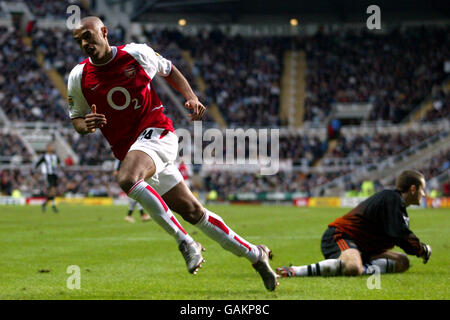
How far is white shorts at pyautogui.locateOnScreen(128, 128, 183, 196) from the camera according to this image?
22.5 ft

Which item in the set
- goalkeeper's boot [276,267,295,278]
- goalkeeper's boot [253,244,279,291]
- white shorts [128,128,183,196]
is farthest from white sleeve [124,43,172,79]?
goalkeeper's boot [276,267,295,278]

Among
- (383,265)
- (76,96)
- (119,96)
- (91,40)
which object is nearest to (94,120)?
(119,96)

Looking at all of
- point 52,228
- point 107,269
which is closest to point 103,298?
point 107,269

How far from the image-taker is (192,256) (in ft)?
21.4

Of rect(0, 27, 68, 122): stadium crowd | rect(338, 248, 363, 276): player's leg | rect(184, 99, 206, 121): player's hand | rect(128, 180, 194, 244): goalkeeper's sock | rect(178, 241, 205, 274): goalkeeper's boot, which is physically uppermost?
rect(0, 27, 68, 122): stadium crowd

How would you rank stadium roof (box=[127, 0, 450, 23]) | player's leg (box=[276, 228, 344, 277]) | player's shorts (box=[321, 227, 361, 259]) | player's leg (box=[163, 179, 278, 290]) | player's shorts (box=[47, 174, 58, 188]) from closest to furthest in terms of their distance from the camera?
player's leg (box=[163, 179, 278, 290]), player's leg (box=[276, 228, 344, 277]), player's shorts (box=[321, 227, 361, 259]), player's shorts (box=[47, 174, 58, 188]), stadium roof (box=[127, 0, 450, 23])

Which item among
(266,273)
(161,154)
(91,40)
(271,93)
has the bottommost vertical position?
(266,273)

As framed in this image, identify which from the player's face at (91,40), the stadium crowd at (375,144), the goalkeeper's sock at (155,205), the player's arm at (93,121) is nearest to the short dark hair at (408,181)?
the goalkeeper's sock at (155,205)

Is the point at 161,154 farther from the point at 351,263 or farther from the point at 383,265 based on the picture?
the point at 383,265

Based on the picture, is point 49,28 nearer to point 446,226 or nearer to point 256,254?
point 446,226

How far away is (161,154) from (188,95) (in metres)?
0.79

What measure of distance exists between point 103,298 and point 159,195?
1.09 m

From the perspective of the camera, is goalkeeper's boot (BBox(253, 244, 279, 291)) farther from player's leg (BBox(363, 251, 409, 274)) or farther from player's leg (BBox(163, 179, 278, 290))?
player's leg (BBox(363, 251, 409, 274))

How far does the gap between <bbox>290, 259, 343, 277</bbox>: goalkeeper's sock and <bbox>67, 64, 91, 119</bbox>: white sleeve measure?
3.02 metres
